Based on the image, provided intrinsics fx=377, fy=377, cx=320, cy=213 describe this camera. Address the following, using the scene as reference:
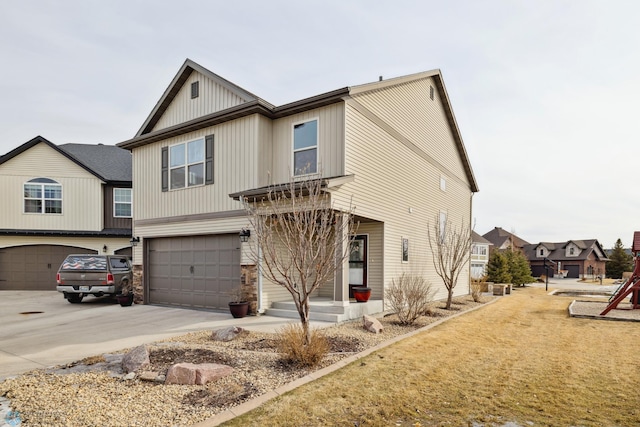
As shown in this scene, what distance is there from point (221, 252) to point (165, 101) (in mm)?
5750

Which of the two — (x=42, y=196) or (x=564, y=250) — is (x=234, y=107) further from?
(x=564, y=250)

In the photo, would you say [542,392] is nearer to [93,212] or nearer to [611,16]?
[611,16]

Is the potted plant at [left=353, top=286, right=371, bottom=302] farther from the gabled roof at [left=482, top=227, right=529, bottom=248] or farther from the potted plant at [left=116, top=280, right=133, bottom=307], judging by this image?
the gabled roof at [left=482, top=227, right=529, bottom=248]

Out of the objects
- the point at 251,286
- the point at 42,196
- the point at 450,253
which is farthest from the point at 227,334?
the point at 42,196

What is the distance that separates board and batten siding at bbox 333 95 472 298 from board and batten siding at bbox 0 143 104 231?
15.3 meters

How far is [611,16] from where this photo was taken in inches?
332

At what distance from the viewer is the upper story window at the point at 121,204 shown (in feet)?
65.2

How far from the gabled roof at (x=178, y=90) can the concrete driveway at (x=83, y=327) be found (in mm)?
6204

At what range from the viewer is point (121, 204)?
1995 cm

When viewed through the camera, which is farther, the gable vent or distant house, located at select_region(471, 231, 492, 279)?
distant house, located at select_region(471, 231, 492, 279)

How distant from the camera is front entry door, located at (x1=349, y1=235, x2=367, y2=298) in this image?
39.6ft

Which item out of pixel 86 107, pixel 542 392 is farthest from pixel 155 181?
pixel 542 392

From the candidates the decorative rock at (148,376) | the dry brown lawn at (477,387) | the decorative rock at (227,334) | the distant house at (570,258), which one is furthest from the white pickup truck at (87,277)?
the distant house at (570,258)

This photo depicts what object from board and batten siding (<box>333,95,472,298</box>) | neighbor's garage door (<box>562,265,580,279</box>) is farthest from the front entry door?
neighbor's garage door (<box>562,265,580,279</box>)
